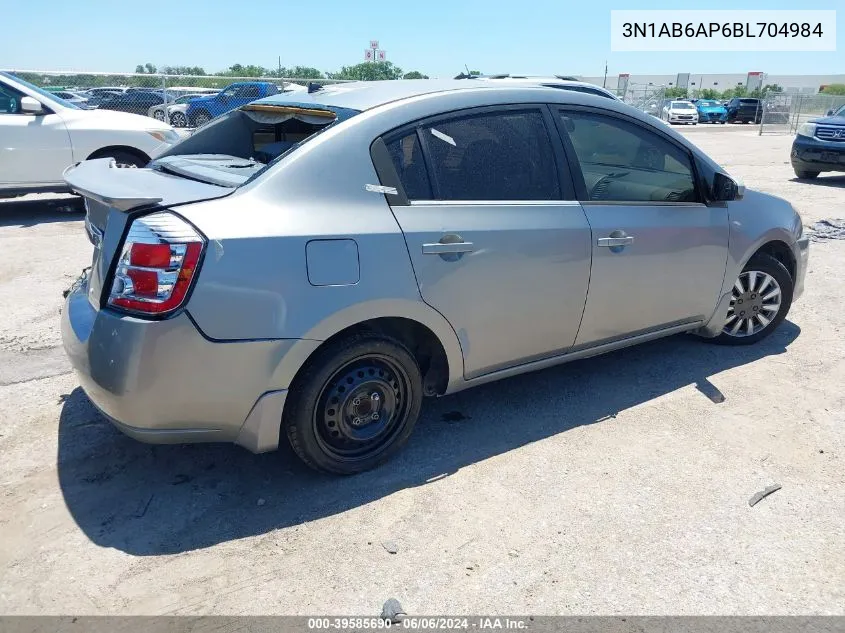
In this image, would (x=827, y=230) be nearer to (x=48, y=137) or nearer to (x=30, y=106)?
(x=48, y=137)

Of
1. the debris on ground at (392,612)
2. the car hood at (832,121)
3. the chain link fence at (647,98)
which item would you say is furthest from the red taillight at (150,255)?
the chain link fence at (647,98)

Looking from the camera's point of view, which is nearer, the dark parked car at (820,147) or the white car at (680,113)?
the dark parked car at (820,147)

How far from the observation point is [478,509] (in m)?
2.98

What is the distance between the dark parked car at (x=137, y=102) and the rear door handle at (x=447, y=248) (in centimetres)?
1287

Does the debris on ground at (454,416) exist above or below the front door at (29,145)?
below

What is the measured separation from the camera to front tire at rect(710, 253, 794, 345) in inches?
183

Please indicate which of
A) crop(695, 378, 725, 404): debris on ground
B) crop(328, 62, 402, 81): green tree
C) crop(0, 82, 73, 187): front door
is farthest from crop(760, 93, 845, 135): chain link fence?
crop(695, 378, 725, 404): debris on ground

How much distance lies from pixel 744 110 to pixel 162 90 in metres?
37.3

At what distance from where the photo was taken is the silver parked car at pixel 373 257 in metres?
2.63

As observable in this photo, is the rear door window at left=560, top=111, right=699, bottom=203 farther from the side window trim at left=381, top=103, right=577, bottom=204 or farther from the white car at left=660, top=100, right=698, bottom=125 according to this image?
the white car at left=660, top=100, right=698, bottom=125

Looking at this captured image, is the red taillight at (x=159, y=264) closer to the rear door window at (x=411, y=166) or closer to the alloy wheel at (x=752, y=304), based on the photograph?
the rear door window at (x=411, y=166)

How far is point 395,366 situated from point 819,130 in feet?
42.9

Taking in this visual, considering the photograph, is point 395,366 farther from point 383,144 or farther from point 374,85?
point 374,85

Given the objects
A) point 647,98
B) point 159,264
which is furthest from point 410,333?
point 647,98
